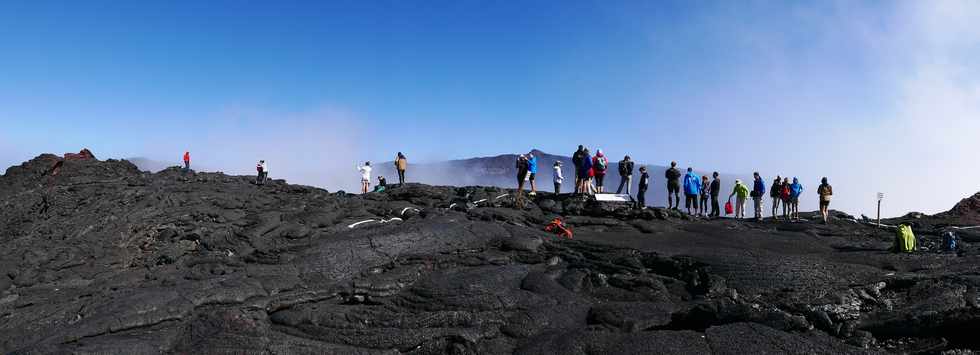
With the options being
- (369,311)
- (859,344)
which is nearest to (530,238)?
(369,311)

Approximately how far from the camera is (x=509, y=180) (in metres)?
92.4

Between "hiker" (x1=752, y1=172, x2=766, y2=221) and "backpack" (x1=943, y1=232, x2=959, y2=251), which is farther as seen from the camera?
"hiker" (x1=752, y1=172, x2=766, y2=221)

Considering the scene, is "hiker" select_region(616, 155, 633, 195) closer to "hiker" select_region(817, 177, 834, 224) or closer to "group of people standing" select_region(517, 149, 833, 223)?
"group of people standing" select_region(517, 149, 833, 223)

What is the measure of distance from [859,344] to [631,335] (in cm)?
327

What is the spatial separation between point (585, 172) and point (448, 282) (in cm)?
1212

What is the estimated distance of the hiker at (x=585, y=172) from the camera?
22.8 m

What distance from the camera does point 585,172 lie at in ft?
75.8

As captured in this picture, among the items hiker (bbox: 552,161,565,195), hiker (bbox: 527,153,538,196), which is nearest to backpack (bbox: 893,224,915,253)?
hiker (bbox: 552,161,565,195)

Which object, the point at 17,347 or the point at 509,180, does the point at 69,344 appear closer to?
the point at 17,347

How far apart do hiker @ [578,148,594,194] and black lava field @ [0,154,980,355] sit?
254 cm

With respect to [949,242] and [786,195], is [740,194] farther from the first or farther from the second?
[949,242]

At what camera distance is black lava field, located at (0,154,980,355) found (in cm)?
920

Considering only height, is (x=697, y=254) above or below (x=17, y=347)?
above

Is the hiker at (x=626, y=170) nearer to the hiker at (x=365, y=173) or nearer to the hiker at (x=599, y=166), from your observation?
the hiker at (x=599, y=166)
